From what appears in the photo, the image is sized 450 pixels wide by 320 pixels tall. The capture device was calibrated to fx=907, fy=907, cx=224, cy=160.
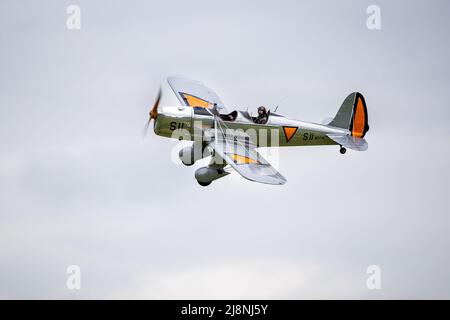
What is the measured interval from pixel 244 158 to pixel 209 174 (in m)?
2.03

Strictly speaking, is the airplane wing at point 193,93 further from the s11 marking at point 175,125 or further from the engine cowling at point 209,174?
the engine cowling at point 209,174

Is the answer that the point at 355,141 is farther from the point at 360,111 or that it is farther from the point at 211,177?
the point at 211,177

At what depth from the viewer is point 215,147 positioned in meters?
28.7

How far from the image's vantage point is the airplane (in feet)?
95.3

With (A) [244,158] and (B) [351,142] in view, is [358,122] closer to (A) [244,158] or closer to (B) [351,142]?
(B) [351,142]


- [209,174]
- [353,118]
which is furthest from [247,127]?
[353,118]

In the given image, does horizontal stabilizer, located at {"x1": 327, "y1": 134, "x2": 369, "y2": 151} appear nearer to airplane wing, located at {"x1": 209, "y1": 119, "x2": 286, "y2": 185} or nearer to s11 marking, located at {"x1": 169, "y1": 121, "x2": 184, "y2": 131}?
airplane wing, located at {"x1": 209, "y1": 119, "x2": 286, "y2": 185}

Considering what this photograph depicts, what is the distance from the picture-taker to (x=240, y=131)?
30484mm

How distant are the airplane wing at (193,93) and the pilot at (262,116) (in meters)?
1.94

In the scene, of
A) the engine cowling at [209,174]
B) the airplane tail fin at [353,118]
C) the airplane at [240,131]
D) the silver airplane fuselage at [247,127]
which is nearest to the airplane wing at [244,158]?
the airplane at [240,131]

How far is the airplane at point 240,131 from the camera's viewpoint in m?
29.0

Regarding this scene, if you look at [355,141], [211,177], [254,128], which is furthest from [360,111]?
[211,177]

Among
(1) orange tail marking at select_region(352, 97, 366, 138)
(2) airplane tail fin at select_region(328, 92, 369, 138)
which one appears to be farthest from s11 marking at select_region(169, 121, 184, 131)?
(1) orange tail marking at select_region(352, 97, 366, 138)

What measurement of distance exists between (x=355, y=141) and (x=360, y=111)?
1551 mm
